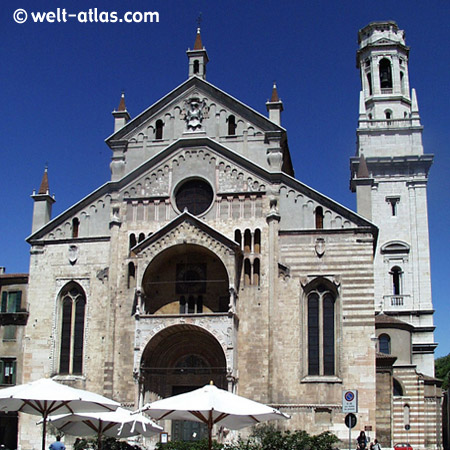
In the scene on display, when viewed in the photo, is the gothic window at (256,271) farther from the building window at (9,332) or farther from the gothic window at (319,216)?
the building window at (9,332)

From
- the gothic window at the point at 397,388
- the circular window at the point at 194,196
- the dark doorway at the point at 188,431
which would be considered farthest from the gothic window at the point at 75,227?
the gothic window at the point at 397,388

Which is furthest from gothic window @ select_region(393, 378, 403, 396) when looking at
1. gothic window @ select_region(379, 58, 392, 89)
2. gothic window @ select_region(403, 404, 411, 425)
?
gothic window @ select_region(379, 58, 392, 89)

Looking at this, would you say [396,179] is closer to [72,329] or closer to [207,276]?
[207,276]

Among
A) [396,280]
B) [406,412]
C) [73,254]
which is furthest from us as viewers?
[396,280]

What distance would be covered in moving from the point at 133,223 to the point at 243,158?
6279 millimetres

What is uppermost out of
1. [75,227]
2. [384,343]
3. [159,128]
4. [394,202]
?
[394,202]

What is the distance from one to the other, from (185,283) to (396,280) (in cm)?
2189

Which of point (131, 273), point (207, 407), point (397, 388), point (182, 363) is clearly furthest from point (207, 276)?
point (207, 407)

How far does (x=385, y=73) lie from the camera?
188ft

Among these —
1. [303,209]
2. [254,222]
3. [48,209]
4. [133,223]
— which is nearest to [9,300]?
[48,209]

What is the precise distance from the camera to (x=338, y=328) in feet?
101

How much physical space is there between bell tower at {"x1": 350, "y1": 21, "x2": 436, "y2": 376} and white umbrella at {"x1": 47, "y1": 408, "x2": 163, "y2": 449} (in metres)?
27.8

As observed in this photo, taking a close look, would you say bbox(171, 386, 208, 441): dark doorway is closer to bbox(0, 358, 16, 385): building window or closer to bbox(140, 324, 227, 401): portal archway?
bbox(140, 324, 227, 401): portal archway

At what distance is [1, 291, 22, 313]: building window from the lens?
34812 millimetres
